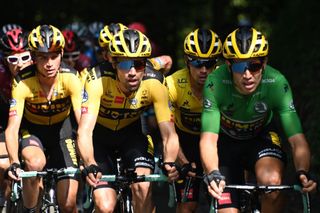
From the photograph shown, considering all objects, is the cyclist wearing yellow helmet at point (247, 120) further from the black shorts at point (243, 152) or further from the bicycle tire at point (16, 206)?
the bicycle tire at point (16, 206)

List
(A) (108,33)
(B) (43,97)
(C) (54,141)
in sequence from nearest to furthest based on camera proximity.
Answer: (B) (43,97) → (C) (54,141) → (A) (108,33)

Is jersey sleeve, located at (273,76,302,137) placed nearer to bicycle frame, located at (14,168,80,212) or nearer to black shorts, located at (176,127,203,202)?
black shorts, located at (176,127,203,202)

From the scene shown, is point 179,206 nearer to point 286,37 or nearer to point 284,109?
point 284,109

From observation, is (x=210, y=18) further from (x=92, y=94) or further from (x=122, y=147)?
(x=92, y=94)

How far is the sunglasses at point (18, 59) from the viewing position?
1117cm

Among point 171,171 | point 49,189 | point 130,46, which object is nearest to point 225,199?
point 171,171

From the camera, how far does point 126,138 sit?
9422 mm

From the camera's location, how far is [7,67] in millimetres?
11352

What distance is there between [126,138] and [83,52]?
715 cm

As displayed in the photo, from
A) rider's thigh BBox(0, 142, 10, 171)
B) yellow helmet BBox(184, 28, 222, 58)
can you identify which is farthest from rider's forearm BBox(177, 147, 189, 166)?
rider's thigh BBox(0, 142, 10, 171)

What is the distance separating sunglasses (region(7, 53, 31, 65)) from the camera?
11.2 meters

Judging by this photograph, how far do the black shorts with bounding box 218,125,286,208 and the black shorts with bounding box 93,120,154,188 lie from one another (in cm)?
85

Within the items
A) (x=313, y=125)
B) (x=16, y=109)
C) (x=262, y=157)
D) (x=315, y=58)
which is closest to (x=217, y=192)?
(x=262, y=157)

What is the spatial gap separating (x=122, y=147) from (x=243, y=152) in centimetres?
138
